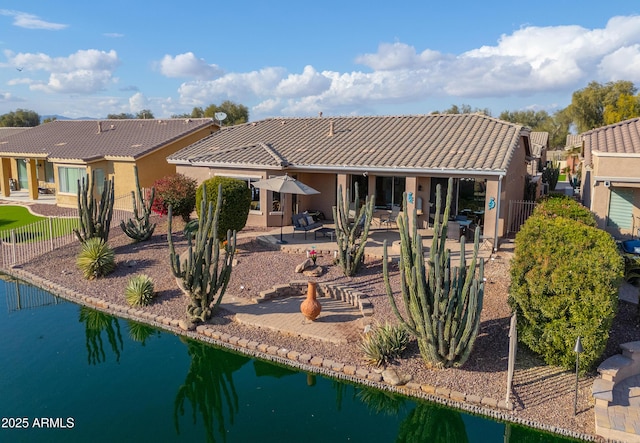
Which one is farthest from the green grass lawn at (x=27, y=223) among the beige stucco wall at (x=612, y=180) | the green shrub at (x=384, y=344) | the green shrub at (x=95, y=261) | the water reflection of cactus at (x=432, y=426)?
the beige stucco wall at (x=612, y=180)

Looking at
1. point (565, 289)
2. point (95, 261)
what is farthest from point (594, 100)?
point (95, 261)

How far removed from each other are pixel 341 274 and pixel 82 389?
868 cm

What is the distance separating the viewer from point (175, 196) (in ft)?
75.5

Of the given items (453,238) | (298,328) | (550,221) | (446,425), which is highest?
(550,221)

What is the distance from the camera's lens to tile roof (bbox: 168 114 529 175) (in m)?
20.6

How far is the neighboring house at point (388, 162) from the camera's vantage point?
19.9 meters

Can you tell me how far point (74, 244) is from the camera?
2128 cm

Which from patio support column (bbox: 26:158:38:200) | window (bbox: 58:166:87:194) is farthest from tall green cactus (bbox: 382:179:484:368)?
patio support column (bbox: 26:158:38:200)

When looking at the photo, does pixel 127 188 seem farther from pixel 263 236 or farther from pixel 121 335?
pixel 121 335

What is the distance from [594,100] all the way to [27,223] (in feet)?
213

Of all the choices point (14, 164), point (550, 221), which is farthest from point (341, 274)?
point (14, 164)

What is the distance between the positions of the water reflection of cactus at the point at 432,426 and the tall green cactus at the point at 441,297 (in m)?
1.20

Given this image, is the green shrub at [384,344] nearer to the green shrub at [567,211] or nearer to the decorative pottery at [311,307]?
the decorative pottery at [311,307]

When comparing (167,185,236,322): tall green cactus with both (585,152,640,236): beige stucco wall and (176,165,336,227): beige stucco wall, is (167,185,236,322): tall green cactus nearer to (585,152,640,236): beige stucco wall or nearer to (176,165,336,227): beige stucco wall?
(176,165,336,227): beige stucco wall
